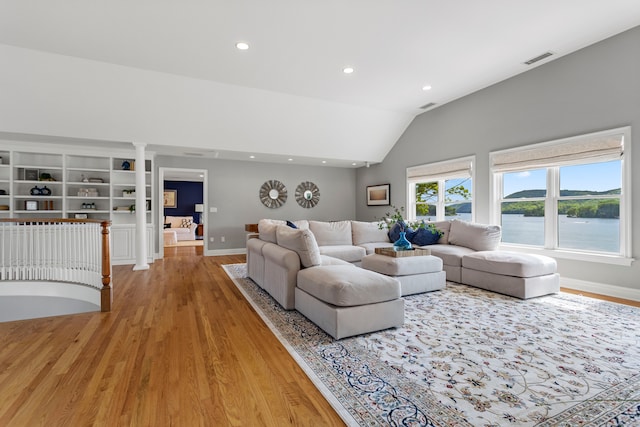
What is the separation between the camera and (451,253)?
462cm

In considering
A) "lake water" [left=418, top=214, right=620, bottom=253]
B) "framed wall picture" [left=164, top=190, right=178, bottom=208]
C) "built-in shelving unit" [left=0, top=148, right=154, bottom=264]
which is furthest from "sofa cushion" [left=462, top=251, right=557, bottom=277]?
"framed wall picture" [left=164, top=190, right=178, bottom=208]

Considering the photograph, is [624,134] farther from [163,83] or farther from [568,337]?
[163,83]

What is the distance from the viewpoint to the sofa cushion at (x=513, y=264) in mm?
3699

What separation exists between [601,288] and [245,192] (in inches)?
270

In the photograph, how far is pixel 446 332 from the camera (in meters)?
2.70

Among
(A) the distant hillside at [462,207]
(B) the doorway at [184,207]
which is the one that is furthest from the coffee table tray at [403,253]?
(B) the doorway at [184,207]

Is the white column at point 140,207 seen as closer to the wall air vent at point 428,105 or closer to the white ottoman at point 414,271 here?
the white ottoman at point 414,271

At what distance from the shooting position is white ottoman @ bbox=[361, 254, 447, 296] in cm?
385

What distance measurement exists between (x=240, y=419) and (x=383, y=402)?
780 mm

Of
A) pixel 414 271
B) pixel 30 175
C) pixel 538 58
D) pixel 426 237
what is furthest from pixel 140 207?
pixel 538 58

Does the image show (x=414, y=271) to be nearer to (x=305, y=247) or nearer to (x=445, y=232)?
(x=305, y=247)

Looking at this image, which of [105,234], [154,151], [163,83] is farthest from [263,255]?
[154,151]

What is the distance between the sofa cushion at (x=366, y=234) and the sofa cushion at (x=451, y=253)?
1.26 m

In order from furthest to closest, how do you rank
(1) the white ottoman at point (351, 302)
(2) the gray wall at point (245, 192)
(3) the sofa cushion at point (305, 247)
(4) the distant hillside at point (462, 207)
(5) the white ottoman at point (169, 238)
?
(5) the white ottoman at point (169, 238), (2) the gray wall at point (245, 192), (4) the distant hillside at point (462, 207), (3) the sofa cushion at point (305, 247), (1) the white ottoman at point (351, 302)
